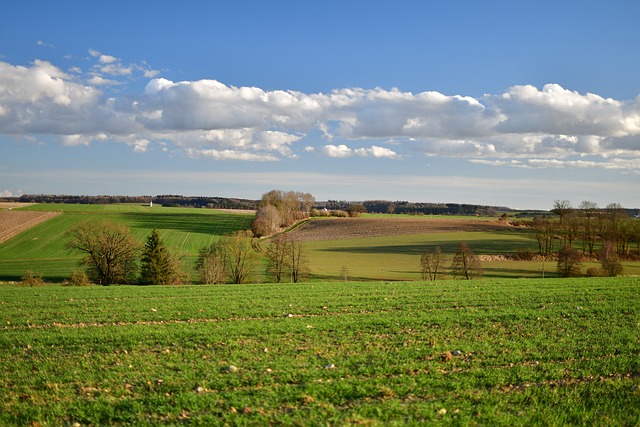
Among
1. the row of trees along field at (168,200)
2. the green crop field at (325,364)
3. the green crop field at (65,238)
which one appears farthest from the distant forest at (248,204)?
the green crop field at (325,364)

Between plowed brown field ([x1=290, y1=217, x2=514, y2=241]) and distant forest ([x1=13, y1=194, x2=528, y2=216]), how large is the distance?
42.2 metres

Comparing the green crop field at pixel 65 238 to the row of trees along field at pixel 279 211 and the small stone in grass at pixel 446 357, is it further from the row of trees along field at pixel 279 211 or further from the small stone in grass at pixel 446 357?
the small stone in grass at pixel 446 357

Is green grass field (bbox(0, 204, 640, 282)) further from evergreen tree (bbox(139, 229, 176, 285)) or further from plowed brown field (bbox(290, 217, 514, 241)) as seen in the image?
evergreen tree (bbox(139, 229, 176, 285))

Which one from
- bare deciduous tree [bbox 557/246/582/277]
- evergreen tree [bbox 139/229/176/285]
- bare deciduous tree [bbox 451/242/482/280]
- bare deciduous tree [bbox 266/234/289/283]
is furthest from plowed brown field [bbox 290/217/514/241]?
evergreen tree [bbox 139/229/176/285]

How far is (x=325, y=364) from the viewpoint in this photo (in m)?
10.4

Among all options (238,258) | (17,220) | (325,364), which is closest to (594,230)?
(238,258)

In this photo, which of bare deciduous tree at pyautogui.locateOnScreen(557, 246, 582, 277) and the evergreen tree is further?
bare deciduous tree at pyautogui.locateOnScreen(557, 246, 582, 277)

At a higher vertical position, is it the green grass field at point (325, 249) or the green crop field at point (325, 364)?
the green crop field at point (325, 364)

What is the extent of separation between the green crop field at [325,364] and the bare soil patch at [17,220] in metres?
81.6

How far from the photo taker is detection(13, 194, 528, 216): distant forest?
160m

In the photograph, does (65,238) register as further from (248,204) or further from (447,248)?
(248,204)

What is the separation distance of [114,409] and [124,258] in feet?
157

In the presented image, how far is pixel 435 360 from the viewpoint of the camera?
1062 cm

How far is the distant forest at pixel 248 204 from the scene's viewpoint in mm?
159750
